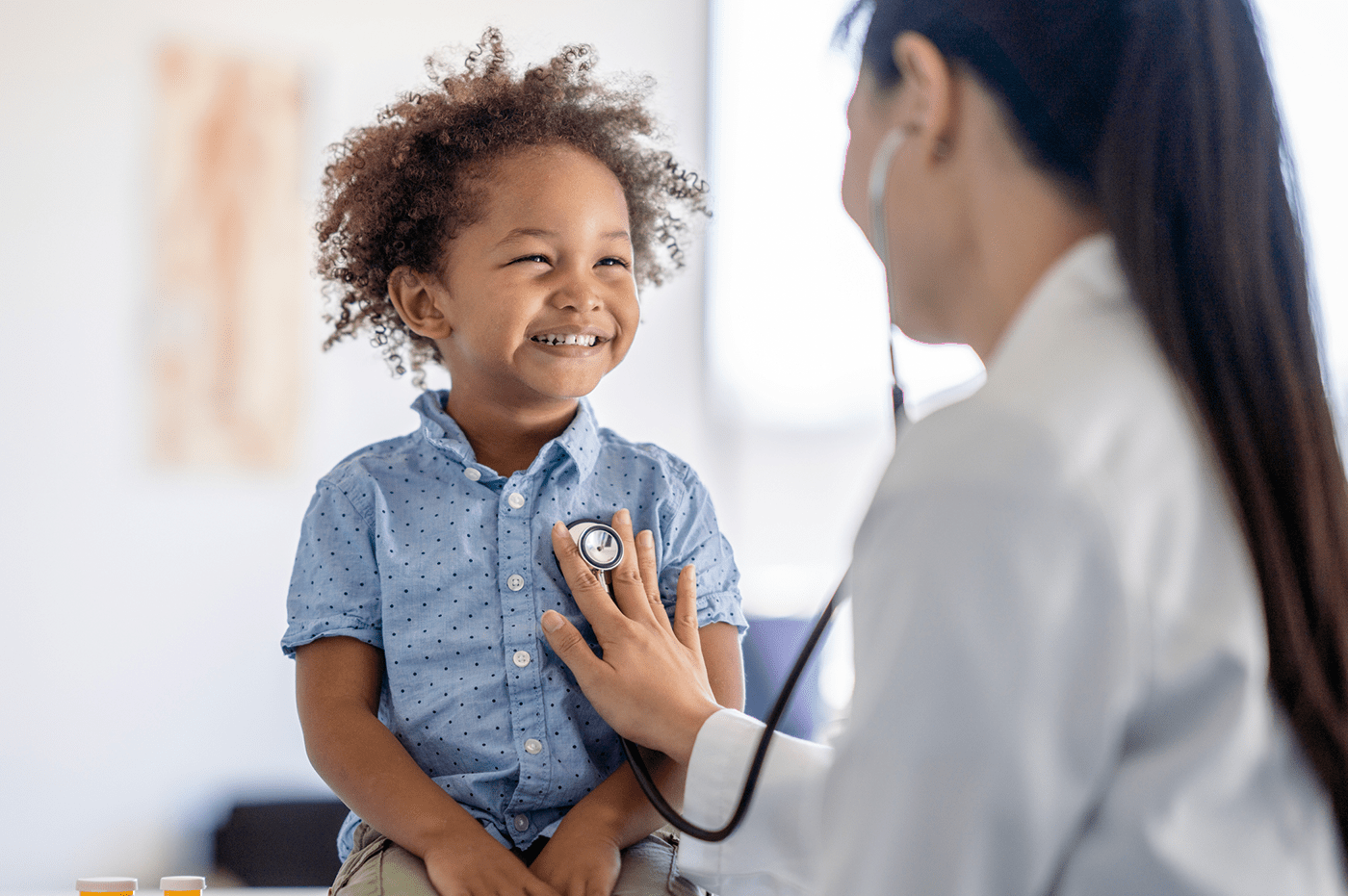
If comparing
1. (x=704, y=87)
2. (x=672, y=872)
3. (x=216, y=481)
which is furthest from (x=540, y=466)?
(x=704, y=87)

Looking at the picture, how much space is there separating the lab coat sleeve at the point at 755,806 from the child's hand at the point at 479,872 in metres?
0.24

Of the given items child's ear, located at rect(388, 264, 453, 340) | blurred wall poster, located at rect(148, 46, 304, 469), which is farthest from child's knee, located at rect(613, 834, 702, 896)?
blurred wall poster, located at rect(148, 46, 304, 469)

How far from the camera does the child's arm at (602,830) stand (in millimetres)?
1131

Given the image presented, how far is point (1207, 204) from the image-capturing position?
0.63m

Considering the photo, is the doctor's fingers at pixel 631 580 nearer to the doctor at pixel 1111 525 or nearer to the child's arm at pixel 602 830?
the child's arm at pixel 602 830

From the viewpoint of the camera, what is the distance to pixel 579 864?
1.14 metres

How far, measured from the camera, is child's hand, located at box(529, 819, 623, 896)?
44.2 inches

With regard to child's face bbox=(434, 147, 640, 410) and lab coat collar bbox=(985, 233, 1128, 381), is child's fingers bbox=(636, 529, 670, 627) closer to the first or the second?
child's face bbox=(434, 147, 640, 410)

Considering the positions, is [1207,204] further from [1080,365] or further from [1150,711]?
[1150,711]

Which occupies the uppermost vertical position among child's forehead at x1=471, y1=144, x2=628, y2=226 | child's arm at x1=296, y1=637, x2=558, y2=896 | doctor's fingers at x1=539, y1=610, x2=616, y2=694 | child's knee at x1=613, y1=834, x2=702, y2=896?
child's forehead at x1=471, y1=144, x2=628, y2=226

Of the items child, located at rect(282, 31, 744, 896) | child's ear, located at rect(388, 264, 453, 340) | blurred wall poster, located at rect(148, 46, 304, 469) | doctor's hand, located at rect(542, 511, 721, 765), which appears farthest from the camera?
blurred wall poster, located at rect(148, 46, 304, 469)

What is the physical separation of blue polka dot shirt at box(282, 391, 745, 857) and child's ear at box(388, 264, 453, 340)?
124mm

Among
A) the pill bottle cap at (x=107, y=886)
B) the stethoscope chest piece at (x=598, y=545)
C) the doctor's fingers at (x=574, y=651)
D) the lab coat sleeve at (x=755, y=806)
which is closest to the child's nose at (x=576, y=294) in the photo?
the stethoscope chest piece at (x=598, y=545)

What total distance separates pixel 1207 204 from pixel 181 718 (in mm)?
2799
